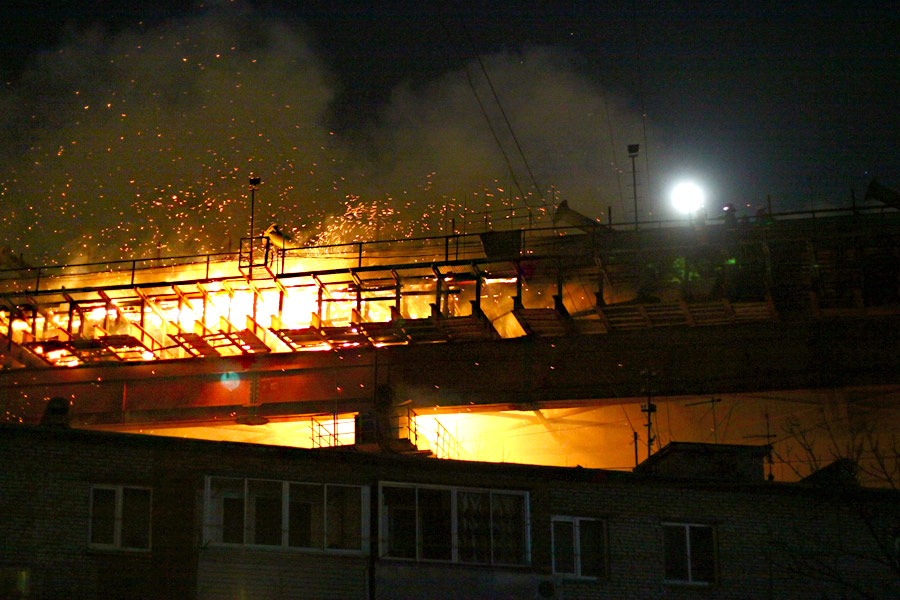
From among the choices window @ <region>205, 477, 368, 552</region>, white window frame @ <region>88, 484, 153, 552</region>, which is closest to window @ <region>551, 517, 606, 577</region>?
window @ <region>205, 477, 368, 552</region>

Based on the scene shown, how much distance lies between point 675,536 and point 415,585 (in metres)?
5.10

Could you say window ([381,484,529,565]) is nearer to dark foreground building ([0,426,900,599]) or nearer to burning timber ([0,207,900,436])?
dark foreground building ([0,426,900,599])

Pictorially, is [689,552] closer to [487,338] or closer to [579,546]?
[579,546]

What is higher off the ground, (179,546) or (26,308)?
(26,308)

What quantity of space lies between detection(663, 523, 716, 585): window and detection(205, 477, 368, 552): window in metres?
5.80

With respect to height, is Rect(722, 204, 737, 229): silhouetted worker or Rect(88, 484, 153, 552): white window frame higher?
Rect(722, 204, 737, 229): silhouetted worker

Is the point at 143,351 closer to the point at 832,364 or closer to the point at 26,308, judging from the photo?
the point at 26,308

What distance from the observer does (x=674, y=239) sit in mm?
30594

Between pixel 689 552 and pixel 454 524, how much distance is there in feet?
15.0

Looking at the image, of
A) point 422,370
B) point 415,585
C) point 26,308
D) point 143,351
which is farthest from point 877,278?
point 26,308

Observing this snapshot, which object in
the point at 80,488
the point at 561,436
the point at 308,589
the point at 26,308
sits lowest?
the point at 308,589

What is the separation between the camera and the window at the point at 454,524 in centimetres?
1836

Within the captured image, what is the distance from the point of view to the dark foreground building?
642 inches

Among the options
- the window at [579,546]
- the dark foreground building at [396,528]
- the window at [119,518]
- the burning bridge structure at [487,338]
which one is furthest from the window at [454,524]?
the burning bridge structure at [487,338]
